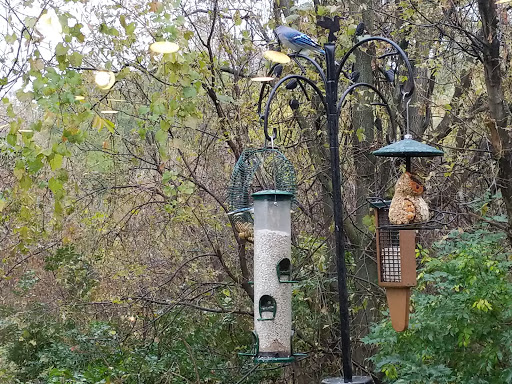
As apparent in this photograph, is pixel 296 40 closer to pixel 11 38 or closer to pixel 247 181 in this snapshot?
pixel 247 181

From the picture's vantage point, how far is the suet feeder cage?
10.4 ft

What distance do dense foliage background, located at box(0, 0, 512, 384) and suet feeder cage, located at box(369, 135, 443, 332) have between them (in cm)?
54

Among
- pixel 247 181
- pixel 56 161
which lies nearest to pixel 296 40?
pixel 247 181

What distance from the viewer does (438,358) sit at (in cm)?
432

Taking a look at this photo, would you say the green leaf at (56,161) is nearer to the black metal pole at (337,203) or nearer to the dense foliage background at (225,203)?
the dense foliage background at (225,203)

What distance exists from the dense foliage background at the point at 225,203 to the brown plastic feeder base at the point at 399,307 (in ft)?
2.28

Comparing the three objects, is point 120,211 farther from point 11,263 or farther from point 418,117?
point 418,117

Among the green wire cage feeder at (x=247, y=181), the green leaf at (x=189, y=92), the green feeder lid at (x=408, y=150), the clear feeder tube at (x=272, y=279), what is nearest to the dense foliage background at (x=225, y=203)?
the green leaf at (x=189, y=92)

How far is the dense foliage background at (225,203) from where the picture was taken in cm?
420

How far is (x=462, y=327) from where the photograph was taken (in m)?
4.16

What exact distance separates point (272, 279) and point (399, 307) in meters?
0.82

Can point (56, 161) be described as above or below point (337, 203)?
above

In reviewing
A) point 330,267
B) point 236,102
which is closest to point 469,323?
point 330,267

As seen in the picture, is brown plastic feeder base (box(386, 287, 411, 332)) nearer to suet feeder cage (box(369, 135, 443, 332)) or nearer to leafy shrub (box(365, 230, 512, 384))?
suet feeder cage (box(369, 135, 443, 332))
